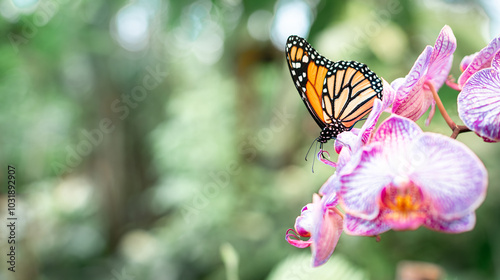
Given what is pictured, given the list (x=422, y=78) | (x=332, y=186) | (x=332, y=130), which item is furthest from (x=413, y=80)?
(x=332, y=130)

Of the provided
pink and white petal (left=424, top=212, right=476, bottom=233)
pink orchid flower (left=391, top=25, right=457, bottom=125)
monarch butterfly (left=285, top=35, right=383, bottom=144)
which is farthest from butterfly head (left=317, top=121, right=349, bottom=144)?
pink and white petal (left=424, top=212, right=476, bottom=233)

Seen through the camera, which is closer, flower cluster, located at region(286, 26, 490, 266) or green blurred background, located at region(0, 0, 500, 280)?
flower cluster, located at region(286, 26, 490, 266)

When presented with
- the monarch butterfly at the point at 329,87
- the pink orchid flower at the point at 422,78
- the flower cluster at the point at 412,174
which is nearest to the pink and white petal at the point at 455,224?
the flower cluster at the point at 412,174

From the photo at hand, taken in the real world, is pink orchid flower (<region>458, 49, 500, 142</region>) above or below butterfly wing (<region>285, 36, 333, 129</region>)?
below

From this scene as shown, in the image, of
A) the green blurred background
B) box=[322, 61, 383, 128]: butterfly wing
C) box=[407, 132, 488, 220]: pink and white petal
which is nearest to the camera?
box=[407, 132, 488, 220]: pink and white petal

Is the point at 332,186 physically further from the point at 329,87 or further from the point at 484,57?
the point at 329,87

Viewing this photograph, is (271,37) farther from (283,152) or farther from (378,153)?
(378,153)

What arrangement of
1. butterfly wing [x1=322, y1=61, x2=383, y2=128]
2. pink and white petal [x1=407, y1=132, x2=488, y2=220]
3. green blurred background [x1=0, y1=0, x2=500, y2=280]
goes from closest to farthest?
pink and white petal [x1=407, y1=132, x2=488, y2=220], butterfly wing [x1=322, y1=61, x2=383, y2=128], green blurred background [x1=0, y1=0, x2=500, y2=280]

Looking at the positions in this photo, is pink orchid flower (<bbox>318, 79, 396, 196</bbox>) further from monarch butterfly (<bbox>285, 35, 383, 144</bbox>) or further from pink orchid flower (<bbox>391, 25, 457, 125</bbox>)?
monarch butterfly (<bbox>285, 35, 383, 144</bbox>)

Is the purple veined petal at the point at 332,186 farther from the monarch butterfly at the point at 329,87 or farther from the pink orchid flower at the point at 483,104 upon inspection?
the monarch butterfly at the point at 329,87
